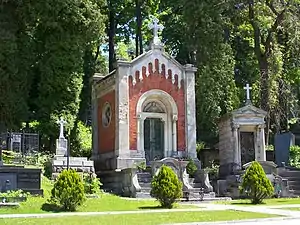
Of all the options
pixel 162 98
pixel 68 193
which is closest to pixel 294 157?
pixel 162 98

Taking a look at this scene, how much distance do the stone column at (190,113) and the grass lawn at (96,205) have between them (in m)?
6.91


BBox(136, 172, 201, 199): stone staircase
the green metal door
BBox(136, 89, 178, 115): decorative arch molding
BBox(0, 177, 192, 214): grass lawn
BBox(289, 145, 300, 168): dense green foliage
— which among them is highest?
BBox(136, 89, 178, 115): decorative arch molding

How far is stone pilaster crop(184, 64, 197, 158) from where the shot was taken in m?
26.5

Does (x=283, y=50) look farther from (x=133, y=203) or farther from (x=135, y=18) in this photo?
(x=133, y=203)

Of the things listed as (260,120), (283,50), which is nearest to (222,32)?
(283,50)

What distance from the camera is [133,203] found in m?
18.9

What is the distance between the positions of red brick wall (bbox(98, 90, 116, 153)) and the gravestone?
9.62 meters

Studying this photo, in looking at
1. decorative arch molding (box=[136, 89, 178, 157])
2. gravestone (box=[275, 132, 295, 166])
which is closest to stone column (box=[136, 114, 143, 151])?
decorative arch molding (box=[136, 89, 178, 157])

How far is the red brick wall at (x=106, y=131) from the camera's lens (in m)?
26.0

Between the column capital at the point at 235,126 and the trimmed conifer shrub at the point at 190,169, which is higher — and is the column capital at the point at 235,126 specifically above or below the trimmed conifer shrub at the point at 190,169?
above

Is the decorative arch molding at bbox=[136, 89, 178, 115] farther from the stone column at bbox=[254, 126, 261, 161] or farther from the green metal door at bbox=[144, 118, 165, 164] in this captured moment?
the stone column at bbox=[254, 126, 261, 161]

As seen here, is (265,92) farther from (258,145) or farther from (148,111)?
(148,111)

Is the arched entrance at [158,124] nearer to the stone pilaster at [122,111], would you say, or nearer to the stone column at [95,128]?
the stone pilaster at [122,111]

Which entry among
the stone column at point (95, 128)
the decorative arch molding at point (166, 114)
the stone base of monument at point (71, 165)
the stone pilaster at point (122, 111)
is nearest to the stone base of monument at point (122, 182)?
the stone base of monument at point (71, 165)
